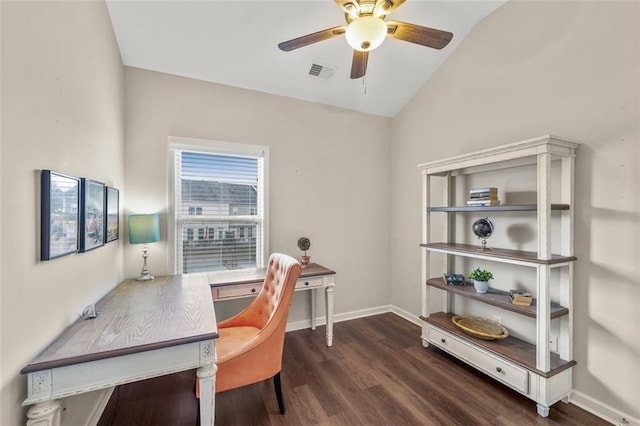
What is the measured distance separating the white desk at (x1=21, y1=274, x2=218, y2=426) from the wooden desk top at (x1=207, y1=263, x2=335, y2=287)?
616 mm

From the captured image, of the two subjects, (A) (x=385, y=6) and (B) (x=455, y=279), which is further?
(B) (x=455, y=279)

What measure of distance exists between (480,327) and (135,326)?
262cm

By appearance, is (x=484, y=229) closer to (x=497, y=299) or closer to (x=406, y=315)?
(x=497, y=299)

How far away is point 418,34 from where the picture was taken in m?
1.80

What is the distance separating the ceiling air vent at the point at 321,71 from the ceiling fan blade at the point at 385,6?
125 centimetres

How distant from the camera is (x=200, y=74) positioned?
8.73 feet

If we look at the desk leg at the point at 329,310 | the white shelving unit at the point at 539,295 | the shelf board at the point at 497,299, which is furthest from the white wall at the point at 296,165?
the white shelving unit at the point at 539,295

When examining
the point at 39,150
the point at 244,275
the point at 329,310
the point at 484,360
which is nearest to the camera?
the point at 39,150

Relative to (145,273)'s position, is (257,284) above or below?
below

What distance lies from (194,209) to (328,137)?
5.72 ft

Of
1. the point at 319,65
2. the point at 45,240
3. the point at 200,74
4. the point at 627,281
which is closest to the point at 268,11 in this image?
the point at 319,65

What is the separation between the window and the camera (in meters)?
2.69

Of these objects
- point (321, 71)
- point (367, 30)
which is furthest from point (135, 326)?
point (321, 71)

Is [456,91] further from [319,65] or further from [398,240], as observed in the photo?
[398,240]
